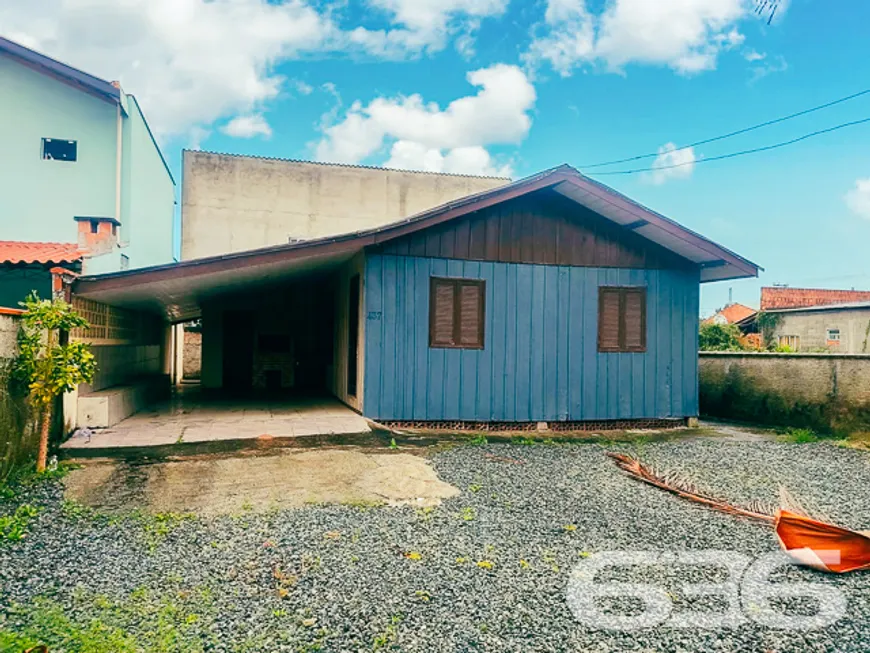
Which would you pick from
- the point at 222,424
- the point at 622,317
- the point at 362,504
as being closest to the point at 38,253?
the point at 222,424

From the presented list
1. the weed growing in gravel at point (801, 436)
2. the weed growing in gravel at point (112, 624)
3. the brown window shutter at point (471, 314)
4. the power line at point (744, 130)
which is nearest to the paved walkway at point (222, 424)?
the brown window shutter at point (471, 314)

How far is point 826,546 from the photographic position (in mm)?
3475

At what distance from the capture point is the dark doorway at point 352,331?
8.88 meters

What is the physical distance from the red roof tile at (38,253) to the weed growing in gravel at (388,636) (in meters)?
8.77

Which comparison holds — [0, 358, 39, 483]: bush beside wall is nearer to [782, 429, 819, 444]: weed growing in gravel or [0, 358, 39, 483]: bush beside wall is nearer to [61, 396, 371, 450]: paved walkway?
[61, 396, 371, 450]: paved walkway

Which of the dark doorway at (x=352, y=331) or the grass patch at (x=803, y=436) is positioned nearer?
the grass patch at (x=803, y=436)

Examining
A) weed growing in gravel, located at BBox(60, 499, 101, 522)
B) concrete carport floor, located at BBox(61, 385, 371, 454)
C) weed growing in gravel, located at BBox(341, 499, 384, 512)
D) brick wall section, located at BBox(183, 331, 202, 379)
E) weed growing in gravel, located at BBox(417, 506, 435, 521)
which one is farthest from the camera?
brick wall section, located at BBox(183, 331, 202, 379)

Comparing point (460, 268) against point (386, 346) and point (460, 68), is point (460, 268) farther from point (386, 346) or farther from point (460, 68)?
Result: point (460, 68)

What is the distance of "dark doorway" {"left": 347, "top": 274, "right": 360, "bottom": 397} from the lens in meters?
8.88

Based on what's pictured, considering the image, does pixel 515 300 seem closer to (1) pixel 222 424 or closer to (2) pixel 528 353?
(2) pixel 528 353

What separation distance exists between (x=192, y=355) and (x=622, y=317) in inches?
614

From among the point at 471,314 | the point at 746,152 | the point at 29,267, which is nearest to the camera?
the point at 471,314

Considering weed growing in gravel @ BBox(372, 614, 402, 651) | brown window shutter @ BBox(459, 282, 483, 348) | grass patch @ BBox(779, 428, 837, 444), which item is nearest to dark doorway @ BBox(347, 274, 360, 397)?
brown window shutter @ BBox(459, 282, 483, 348)

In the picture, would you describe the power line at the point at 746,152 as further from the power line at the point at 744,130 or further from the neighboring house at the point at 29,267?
the neighboring house at the point at 29,267
